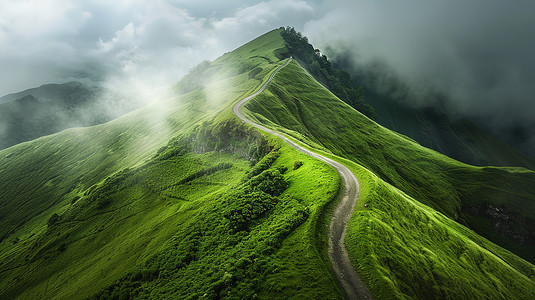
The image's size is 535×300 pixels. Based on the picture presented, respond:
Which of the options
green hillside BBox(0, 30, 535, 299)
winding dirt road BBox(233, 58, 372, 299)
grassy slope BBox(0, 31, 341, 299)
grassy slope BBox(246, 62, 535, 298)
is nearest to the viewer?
winding dirt road BBox(233, 58, 372, 299)

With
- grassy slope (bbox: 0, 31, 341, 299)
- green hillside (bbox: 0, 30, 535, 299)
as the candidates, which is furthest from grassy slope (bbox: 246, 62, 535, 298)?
grassy slope (bbox: 0, 31, 341, 299)

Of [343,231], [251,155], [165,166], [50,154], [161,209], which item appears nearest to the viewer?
[343,231]

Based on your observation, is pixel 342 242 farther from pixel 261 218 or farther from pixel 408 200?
pixel 408 200

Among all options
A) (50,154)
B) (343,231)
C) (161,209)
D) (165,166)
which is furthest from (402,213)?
(50,154)

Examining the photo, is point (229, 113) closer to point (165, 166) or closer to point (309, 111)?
point (165, 166)

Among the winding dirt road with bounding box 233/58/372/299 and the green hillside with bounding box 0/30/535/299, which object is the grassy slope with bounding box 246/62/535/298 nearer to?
the green hillside with bounding box 0/30/535/299

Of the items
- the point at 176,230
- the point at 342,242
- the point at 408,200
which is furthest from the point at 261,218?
the point at 408,200

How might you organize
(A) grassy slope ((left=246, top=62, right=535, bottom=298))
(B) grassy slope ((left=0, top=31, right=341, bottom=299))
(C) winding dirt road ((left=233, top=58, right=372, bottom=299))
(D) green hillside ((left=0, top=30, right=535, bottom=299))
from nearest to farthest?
(C) winding dirt road ((left=233, top=58, right=372, bottom=299))
(B) grassy slope ((left=0, top=31, right=341, bottom=299))
(D) green hillside ((left=0, top=30, right=535, bottom=299))
(A) grassy slope ((left=246, top=62, right=535, bottom=298))
